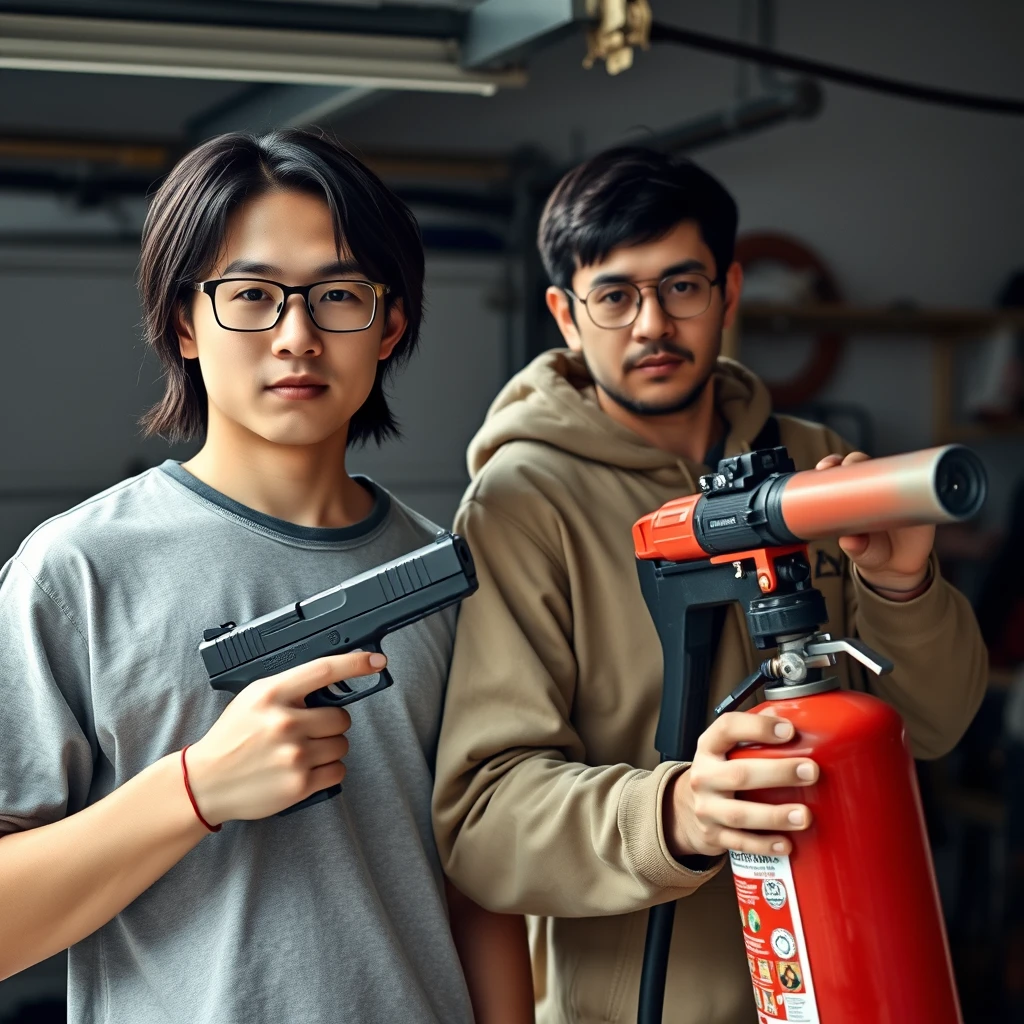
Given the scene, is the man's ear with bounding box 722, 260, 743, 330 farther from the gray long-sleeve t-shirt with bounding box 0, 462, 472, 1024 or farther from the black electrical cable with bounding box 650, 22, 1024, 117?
the gray long-sleeve t-shirt with bounding box 0, 462, 472, 1024

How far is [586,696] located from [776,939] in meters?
0.36

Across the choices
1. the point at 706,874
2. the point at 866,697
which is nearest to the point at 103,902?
the point at 706,874

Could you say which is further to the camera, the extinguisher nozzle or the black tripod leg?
the black tripod leg

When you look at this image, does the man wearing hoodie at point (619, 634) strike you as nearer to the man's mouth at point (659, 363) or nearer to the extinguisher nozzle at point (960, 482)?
the man's mouth at point (659, 363)

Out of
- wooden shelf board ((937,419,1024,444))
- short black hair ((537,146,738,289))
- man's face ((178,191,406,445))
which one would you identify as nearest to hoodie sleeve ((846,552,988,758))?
short black hair ((537,146,738,289))

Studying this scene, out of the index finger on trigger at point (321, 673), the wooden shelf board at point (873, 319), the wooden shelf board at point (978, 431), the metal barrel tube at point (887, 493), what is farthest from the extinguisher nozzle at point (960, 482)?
the wooden shelf board at point (978, 431)

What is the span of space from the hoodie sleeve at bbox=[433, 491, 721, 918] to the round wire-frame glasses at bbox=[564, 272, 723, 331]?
0.89 ft

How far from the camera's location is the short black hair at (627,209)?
145 cm

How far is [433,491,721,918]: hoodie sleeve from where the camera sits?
1121 millimetres

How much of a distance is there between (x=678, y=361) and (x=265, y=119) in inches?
47.1

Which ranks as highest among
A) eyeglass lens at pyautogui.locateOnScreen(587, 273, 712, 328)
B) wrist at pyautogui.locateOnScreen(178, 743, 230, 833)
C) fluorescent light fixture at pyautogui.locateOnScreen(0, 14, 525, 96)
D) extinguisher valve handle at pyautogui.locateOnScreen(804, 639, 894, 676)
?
fluorescent light fixture at pyautogui.locateOnScreen(0, 14, 525, 96)

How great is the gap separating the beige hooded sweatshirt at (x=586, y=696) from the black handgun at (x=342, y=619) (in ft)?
0.55

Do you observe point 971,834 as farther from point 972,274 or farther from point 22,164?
point 22,164

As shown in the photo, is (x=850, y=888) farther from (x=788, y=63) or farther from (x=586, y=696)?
(x=788, y=63)
